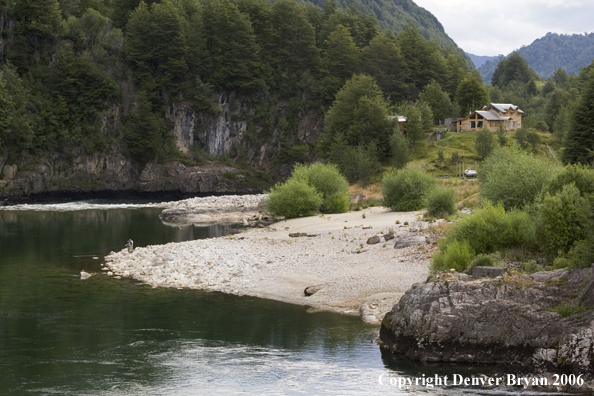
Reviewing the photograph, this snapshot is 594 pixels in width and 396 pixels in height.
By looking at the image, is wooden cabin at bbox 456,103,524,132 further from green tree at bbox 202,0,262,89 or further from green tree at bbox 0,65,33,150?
green tree at bbox 0,65,33,150

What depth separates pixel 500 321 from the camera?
904 inches

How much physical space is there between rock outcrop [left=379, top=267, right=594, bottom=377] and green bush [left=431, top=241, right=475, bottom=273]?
16.3 ft

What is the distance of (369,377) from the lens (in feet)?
73.6

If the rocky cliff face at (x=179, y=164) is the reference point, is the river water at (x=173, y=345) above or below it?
below

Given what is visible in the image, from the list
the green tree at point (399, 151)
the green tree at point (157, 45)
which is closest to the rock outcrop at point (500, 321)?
the green tree at point (399, 151)

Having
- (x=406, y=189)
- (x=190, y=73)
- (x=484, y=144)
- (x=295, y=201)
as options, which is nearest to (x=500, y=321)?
(x=406, y=189)

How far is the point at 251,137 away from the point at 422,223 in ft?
297

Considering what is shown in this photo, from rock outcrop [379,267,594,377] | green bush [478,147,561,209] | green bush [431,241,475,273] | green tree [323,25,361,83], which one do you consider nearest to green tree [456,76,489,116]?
green tree [323,25,361,83]

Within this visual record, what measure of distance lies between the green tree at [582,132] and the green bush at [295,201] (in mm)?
26168

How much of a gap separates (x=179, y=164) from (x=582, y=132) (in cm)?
7610

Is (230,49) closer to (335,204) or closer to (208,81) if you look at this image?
(208,81)

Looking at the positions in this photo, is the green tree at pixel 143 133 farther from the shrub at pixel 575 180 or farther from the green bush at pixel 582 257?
the green bush at pixel 582 257

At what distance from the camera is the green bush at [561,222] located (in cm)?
2928

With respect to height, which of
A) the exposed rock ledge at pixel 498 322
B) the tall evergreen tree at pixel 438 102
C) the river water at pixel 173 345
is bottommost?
the river water at pixel 173 345
